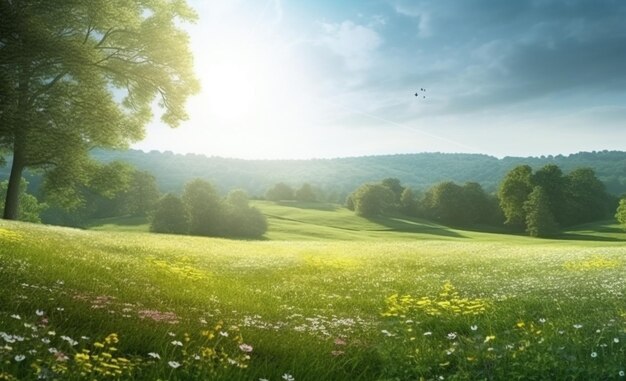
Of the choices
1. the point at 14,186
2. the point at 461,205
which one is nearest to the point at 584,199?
the point at 461,205

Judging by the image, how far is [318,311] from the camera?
14852 millimetres

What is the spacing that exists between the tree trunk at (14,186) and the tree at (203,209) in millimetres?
43308

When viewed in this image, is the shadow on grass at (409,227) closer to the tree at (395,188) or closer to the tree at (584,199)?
the tree at (395,188)

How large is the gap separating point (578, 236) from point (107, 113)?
278ft

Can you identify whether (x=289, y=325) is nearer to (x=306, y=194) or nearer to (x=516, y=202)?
(x=516, y=202)

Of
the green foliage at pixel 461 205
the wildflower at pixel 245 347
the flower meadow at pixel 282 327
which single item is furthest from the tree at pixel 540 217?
the wildflower at pixel 245 347

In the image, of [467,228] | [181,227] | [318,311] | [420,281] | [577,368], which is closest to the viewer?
[577,368]

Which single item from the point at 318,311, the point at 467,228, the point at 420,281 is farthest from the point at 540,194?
the point at 318,311

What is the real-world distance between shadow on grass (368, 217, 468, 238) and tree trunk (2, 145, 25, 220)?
68737 mm

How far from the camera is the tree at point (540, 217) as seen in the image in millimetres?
88750

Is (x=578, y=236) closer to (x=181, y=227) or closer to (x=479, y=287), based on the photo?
(x=181, y=227)

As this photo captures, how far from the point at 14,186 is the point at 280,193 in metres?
126

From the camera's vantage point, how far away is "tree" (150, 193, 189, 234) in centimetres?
8081

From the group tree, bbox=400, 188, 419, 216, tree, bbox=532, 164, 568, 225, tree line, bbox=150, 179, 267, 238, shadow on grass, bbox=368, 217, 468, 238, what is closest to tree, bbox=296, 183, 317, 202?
tree, bbox=400, 188, 419, 216
